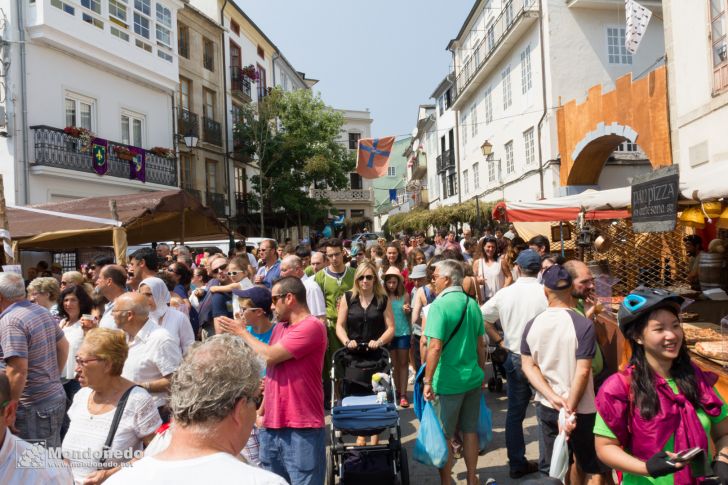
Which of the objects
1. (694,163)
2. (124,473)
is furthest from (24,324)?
(694,163)

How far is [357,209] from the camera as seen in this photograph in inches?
2071

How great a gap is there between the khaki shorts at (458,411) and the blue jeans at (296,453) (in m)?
1.12

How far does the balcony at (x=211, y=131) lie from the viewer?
26.4 meters

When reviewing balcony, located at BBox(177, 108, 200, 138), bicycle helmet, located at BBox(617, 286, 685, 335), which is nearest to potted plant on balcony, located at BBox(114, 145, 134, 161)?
balcony, located at BBox(177, 108, 200, 138)

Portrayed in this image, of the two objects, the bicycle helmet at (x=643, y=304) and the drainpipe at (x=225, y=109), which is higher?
the drainpipe at (x=225, y=109)

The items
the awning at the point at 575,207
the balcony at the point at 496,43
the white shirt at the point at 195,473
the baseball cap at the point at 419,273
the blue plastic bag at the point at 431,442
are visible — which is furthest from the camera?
the balcony at the point at 496,43

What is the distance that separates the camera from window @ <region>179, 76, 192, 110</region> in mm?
24969

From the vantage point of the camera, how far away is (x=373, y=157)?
23.1 metres

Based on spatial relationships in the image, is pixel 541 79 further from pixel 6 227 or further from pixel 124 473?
pixel 124 473

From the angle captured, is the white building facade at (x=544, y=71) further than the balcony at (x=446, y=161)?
No

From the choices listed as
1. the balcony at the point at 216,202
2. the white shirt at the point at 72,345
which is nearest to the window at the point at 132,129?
the balcony at the point at 216,202

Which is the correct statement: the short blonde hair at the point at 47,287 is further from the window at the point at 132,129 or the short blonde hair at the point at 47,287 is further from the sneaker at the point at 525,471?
the window at the point at 132,129

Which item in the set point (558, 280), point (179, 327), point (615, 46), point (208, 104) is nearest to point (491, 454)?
point (558, 280)

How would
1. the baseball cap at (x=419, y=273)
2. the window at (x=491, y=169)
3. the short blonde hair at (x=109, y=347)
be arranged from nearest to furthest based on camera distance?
the short blonde hair at (x=109, y=347) < the baseball cap at (x=419, y=273) < the window at (x=491, y=169)
